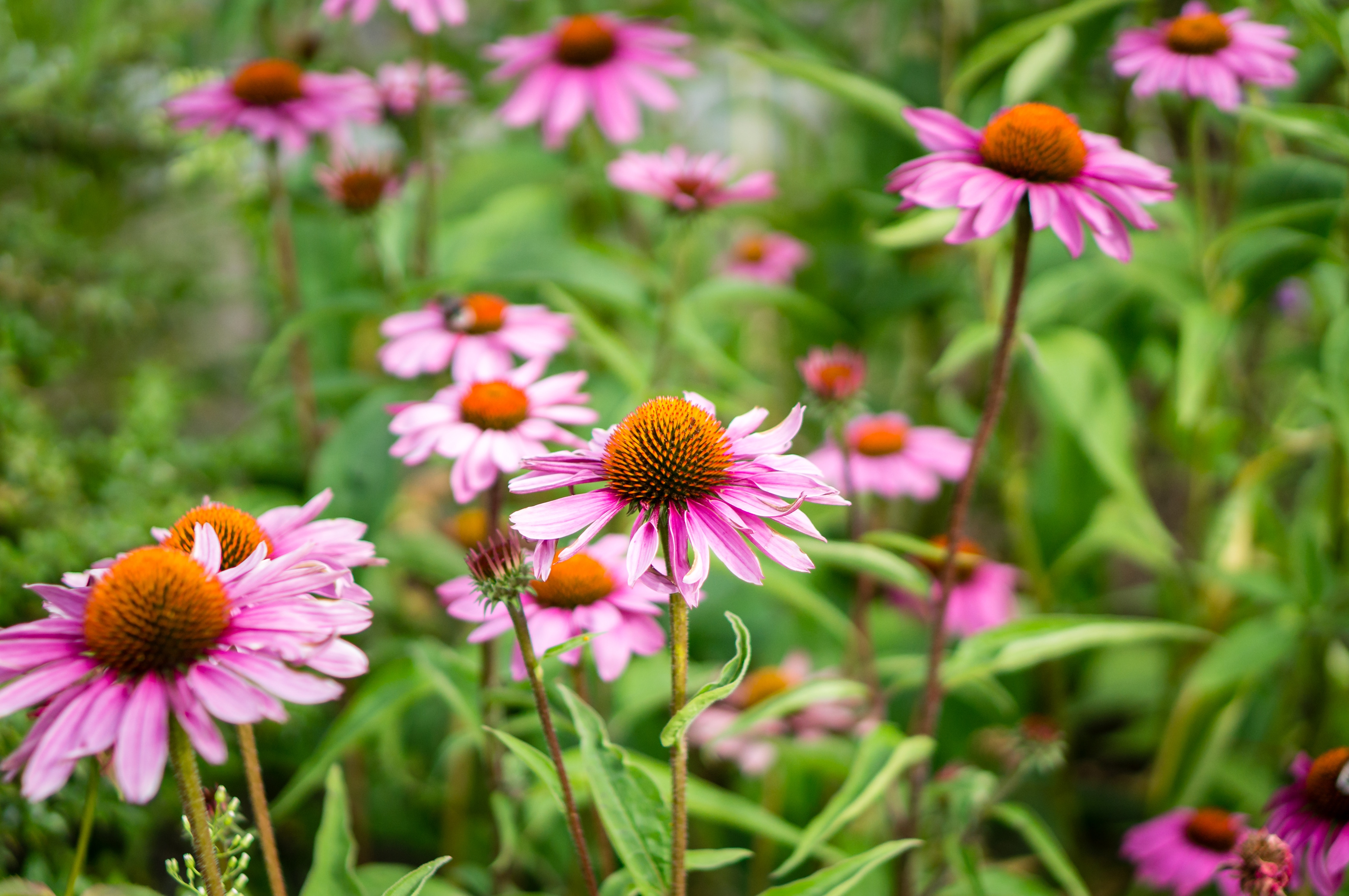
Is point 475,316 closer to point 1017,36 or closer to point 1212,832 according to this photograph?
point 1017,36

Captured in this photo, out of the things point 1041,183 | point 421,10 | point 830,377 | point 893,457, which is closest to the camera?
point 1041,183

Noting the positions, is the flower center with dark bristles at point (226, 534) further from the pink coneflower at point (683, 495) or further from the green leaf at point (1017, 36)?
the green leaf at point (1017, 36)

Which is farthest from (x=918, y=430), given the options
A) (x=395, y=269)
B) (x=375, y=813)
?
(x=375, y=813)

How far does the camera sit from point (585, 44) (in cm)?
121

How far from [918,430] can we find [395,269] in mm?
664

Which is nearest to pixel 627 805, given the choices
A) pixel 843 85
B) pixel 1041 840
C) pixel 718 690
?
pixel 718 690

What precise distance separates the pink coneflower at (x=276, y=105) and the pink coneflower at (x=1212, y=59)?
84cm

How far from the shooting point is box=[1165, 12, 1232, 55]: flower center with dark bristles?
941mm

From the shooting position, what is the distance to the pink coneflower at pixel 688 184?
1080 millimetres

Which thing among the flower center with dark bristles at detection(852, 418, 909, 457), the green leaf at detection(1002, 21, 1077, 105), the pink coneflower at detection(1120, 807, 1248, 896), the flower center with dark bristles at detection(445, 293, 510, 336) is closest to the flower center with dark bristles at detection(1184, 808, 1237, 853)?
the pink coneflower at detection(1120, 807, 1248, 896)

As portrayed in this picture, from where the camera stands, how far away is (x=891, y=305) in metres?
1.39

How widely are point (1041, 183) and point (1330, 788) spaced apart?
18.1 inches

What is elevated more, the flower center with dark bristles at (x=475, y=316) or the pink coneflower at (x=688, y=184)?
the pink coneflower at (x=688, y=184)

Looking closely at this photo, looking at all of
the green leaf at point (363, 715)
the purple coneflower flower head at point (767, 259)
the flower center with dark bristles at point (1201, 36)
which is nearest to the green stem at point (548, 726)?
the green leaf at point (363, 715)
